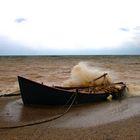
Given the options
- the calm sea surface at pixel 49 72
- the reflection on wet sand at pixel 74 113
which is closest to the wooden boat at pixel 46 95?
the reflection on wet sand at pixel 74 113

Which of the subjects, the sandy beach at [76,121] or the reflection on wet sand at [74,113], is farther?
the reflection on wet sand at [74,113]

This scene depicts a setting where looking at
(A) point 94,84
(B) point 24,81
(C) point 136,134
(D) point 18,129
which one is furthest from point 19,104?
(C) point 136,134

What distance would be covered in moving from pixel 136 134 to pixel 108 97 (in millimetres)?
5158

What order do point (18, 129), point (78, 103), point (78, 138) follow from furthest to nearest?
point (78, 103), point (18, 129), point (78, 138)

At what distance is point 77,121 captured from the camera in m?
7.91

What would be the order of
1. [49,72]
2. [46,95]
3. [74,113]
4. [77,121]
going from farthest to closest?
[49,72]
[46,95]
[74,113]
[77,121]

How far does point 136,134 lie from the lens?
21.4 ft

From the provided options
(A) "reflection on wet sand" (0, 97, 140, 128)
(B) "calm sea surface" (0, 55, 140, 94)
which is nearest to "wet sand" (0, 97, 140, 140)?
(A) "reflection on wet sand" (0, 97, 140, 128)

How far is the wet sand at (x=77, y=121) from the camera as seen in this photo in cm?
653

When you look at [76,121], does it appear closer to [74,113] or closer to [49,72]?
[74,113]

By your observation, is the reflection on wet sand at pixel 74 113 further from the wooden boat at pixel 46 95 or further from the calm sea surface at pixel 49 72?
the calm sea surface at pixel 49 72

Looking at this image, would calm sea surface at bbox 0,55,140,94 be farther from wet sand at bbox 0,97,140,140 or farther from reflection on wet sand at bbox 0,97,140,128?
wet sand at bbox 0,97,140,140

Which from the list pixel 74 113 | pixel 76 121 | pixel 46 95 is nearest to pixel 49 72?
pixel 46 95

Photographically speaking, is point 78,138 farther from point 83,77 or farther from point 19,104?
point 83,77
